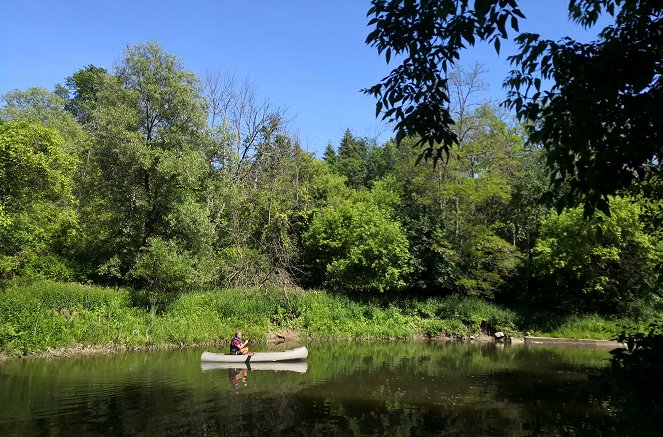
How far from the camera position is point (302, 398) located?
42.0 ft

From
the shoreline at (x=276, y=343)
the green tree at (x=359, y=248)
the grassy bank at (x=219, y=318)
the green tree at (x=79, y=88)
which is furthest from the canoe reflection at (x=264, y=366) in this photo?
the green tree at (x=79, y=88)

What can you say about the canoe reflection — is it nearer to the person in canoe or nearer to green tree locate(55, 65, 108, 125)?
the person in canoe

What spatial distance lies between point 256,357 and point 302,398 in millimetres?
5262

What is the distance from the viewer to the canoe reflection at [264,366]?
17.0 metres

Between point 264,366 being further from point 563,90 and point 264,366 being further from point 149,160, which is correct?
point 563,90

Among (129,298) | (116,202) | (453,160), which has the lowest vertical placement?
(129,298)

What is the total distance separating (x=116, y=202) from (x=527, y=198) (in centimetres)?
2481

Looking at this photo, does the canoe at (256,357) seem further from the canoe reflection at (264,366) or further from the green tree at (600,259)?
the green tree at (600,259)

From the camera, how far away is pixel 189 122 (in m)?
23.2

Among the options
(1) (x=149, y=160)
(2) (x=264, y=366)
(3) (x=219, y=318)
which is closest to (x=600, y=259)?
(2) (x=264, y=366)

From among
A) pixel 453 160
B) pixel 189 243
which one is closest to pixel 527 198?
pixel 453 160

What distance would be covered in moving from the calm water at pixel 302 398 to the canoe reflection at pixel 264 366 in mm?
140

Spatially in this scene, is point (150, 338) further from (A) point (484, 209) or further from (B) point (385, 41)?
(A) point (484, 209)

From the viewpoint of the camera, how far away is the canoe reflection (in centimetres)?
1695
